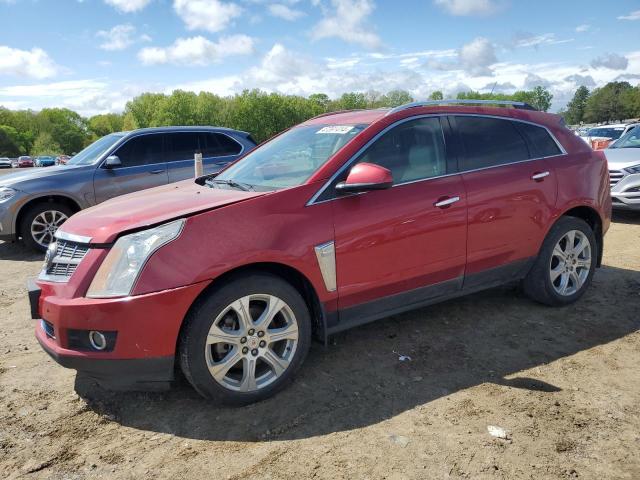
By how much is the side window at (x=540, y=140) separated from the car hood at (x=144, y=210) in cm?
248

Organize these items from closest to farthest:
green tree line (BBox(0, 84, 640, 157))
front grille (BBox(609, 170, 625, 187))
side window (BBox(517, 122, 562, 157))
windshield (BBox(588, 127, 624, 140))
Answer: side window (BBox(517, 122, 562, 157)) → front grille (BBox(609, 170, 625, 187)) → windshield (BBox(588, 127, 624, 140)) → green tree line (BBox(0, 84, 640, 157))

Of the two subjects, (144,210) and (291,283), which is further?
(291,283)

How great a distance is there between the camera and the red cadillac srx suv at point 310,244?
2.78 m

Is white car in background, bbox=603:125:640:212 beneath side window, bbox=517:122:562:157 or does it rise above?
beneath

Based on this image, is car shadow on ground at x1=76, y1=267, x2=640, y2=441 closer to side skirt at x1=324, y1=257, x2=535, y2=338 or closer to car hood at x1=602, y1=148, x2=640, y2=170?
side skirt at x1=324, y1=257, x2=535, y2=338

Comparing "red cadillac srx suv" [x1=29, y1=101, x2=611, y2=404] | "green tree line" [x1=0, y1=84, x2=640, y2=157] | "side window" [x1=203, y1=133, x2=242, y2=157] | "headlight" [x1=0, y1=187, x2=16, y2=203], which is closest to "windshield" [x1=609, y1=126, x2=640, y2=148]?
"red cadillac srx suv" [x1=29, y1=101, x2=611, y2=404]

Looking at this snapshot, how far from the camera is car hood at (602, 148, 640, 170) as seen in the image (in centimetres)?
857

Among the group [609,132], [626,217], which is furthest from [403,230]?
[609,132]

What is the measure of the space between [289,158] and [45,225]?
17.3 ft

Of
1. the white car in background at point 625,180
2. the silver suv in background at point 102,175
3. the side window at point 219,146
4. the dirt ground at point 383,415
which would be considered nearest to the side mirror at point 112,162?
the silver suv in background at point 102,175

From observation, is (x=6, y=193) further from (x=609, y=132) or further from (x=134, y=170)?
(x=609, y=132)

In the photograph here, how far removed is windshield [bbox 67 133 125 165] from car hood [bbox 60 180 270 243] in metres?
4.79

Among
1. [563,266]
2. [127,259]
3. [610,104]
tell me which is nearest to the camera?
[127,259]

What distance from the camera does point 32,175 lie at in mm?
7516
